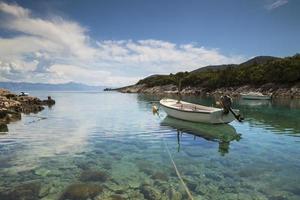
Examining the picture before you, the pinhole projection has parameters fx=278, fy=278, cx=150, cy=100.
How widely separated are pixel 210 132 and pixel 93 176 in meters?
15.5

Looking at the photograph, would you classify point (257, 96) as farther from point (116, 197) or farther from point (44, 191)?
point (44, 191)

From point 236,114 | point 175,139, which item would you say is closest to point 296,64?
point 236,114

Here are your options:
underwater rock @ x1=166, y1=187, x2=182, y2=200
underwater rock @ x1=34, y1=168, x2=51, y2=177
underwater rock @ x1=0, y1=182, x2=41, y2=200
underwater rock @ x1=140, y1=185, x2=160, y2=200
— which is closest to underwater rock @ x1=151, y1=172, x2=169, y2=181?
underwater rock @ x1=140, y1=185, x2=160, y2=200

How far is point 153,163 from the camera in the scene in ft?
51.2

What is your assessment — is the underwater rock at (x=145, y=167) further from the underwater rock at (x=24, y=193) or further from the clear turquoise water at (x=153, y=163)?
the underwater rock at (x=24, y=193)

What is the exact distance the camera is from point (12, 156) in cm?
1691

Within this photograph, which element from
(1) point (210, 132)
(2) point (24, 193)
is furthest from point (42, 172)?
(1) point (210, 132)

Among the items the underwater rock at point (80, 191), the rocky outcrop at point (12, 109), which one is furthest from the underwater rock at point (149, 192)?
the rocky outcrop at point (12, 109)

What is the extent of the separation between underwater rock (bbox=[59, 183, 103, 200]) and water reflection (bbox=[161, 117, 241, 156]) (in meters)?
9.34

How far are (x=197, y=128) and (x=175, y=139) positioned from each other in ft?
20.0

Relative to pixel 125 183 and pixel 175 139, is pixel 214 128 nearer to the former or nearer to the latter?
pixel 175 139

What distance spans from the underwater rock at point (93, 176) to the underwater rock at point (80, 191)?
81 cm

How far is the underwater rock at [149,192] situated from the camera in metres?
10.7

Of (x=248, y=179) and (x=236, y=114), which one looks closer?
(x=248, y=179)
